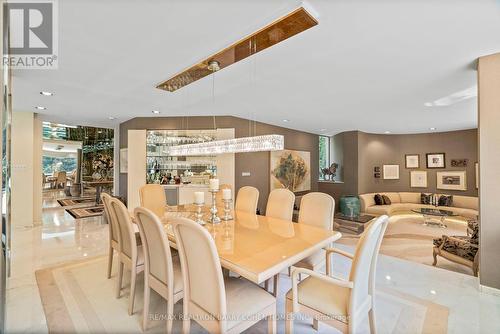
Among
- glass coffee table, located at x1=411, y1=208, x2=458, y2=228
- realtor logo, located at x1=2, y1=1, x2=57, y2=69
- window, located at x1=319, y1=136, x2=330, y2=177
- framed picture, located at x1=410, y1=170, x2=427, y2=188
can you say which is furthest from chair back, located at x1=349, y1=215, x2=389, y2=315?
framed picture, located at x1=410, y1=170, x2=427, y2=188

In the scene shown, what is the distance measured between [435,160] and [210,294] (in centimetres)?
816

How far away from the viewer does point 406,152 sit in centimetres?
752

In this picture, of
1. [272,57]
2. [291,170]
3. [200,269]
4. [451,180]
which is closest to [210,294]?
[200,269]

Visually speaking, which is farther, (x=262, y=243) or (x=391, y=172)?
(x=391, y=172)

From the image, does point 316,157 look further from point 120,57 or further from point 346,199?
point 120,57

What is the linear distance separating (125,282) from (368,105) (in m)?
4.61

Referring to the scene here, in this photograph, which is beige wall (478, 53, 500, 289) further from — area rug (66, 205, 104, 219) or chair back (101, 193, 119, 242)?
area rug (66, 205, 104, 219)

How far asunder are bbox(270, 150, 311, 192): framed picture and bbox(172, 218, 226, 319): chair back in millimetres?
4729

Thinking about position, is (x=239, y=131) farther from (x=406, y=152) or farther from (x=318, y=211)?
(x=406, y=152)

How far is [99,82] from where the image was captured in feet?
10.5

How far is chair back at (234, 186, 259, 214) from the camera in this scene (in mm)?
3301

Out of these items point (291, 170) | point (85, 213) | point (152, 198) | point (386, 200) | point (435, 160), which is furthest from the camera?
point (435, 160)

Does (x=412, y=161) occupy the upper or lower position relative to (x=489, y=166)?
upper

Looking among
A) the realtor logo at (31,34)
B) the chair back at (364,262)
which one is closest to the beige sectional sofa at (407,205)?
the chair back at (364,262)
